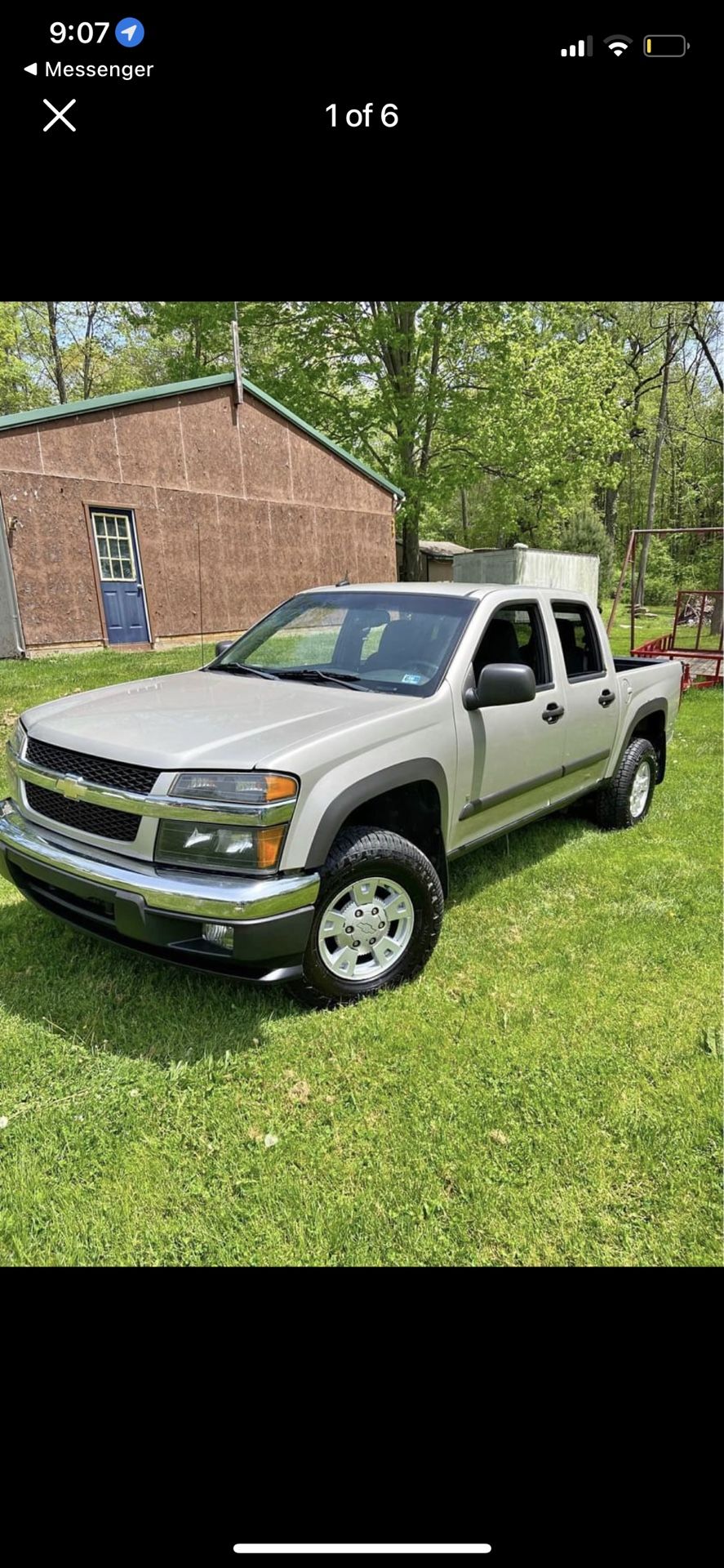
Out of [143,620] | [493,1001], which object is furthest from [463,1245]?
[143,620]

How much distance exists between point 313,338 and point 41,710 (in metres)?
22.1

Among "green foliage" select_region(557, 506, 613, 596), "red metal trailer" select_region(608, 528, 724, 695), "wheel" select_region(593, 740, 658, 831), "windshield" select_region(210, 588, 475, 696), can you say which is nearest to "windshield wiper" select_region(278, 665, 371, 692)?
"windshield" select_region(210, 588, 475, 696)

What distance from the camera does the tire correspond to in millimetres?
2975

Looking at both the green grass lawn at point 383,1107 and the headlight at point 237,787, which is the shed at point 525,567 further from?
the headlight at point 237,787

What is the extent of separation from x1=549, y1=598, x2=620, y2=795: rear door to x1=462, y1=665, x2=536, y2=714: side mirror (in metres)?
1.04

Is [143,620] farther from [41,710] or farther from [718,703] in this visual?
A: [41,710]

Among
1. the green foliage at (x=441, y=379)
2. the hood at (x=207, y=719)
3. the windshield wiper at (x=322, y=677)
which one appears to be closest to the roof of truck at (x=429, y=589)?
the windshield wiper at (x=322, y=677)

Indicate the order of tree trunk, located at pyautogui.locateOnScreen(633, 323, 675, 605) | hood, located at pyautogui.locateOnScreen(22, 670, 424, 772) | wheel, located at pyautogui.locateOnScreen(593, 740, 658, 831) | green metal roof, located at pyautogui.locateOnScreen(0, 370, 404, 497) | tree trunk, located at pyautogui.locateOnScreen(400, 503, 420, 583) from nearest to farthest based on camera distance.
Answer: hood, located at pyautogui.locateOnScreen(22, 670, 424, 772), wheel, located at pyautogui.locateOnScreen(593, 740, 658, 831), green metal roof, located at pyautogui.locateOnScreen(0, 370, 404, 497), tree trunk, located at pyautogui.locateOnScreen(400, 503, 420, 583), tree trunk, located at pyautogui.locateOnScreen(633, 323, 675, 605)

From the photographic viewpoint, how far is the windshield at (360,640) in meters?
3.65

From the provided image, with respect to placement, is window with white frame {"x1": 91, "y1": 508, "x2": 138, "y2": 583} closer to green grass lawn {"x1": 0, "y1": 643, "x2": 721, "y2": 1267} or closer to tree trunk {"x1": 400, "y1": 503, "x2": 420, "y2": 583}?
green grass lawn {"x1": 0, "y1": 643, "x2": 721, "y2": 1267}

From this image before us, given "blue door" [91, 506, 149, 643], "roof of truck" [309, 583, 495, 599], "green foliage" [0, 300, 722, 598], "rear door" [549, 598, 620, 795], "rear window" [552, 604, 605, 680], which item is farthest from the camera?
"green foliage" [0, 300, 722, 598]
